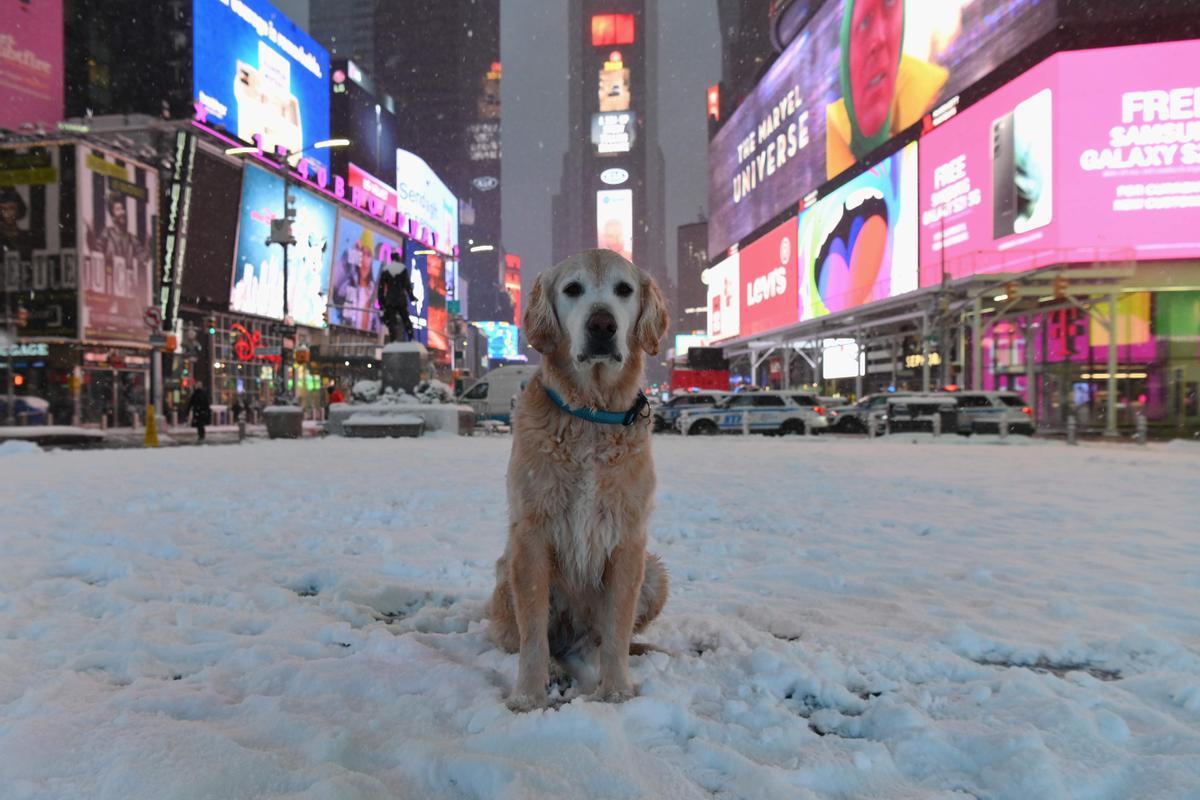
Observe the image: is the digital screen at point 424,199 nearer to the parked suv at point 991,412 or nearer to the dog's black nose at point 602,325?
the parked suv at point 991,412

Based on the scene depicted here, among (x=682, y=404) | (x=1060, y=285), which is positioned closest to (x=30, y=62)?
(x=682, y=404)

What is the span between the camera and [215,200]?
35344 mm

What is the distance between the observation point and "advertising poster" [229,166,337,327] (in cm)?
3781

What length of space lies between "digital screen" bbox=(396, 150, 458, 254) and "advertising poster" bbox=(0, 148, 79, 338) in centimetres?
3662

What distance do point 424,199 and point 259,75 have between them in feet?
104

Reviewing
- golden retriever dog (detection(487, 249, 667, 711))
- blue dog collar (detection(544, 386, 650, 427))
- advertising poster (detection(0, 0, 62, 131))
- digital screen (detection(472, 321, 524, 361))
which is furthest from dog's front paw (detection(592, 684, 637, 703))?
digital screen (detection(472, 321, 524, 361))

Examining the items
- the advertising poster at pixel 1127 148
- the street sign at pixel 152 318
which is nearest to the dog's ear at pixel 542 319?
the street sign at pixel 152 318

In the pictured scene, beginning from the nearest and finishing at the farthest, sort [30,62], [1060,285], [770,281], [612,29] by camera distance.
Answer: [1060,285]
[30,62]
[770,281]
[612,29]

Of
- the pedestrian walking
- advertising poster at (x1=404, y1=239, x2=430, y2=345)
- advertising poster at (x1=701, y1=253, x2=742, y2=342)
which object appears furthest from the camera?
advertising poster at (x1=701, y1=253, x2=742, y2=342)

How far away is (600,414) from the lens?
2.80 m

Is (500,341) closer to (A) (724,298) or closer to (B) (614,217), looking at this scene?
(B) (614,217)

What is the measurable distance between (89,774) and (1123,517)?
27.4 ft

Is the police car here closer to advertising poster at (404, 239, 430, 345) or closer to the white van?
the white van

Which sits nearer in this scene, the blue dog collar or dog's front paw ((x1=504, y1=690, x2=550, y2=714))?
dog's front paw ((x1=504, y1=690, x2=550, y2=714))
